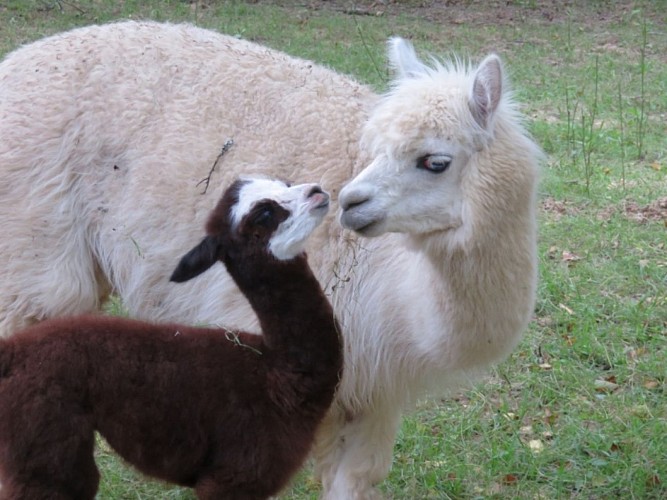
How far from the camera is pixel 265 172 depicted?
13.4 feet

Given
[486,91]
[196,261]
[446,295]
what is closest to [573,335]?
[446,295]

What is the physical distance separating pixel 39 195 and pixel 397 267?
4.96 ft

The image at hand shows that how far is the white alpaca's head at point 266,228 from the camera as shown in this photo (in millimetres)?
3182

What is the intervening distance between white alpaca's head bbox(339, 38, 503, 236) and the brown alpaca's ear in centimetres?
48

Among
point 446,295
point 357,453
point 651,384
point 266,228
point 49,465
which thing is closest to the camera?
point 49,465

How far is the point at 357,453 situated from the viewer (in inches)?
164

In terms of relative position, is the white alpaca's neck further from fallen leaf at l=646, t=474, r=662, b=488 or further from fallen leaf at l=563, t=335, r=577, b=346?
fallen leaf at l=563, t=335, r=577, b=346

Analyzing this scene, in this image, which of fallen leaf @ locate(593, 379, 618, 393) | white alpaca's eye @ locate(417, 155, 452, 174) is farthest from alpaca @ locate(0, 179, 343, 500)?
fallen leaf @ locate(593, 379, 618, 393)

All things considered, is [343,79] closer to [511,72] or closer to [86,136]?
[86,136]

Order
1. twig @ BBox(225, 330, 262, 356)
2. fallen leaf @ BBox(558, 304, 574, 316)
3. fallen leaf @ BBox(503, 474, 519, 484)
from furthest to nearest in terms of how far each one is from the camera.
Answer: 1. fallen leaf @ BBox(558, 304, 574, 316)
2. fallen leaf @ BBox(503, 474, 519, 484)
3. twig @ BBox(225, 330, 262, 356)

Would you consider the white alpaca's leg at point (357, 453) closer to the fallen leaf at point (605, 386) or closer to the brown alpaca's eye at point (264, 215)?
the brown alpaca's eye at point (264, 215)

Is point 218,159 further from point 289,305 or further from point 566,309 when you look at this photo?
point 566,309

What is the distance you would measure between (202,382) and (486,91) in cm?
138

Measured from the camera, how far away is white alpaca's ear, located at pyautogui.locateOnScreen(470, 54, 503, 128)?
11.6 feet
